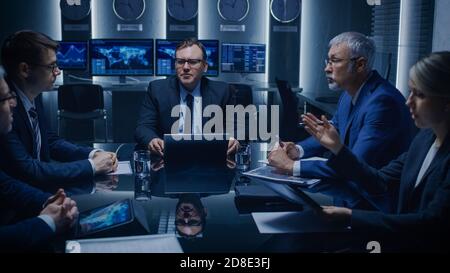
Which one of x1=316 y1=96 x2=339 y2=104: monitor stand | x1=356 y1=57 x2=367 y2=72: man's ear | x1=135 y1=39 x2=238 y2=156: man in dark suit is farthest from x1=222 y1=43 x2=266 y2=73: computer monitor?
x1=356 y1=57 x2=367 y2=72: man's ear

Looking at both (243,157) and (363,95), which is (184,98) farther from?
(363,95)

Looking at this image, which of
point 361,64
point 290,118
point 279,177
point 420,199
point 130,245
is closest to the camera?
point 130,245

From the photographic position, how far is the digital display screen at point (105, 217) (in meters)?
1.53

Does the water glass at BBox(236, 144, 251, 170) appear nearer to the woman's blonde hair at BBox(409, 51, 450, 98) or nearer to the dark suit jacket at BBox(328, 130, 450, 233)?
the dark suit jacket at BBox(328, 130, 450, 233)

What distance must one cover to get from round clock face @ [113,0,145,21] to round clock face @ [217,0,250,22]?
98 centimetres

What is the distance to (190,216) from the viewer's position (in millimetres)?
1670

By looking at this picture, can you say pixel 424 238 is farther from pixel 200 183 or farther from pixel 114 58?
pixel 114 58

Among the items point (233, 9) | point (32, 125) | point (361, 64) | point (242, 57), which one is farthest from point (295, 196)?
point (233, 9)

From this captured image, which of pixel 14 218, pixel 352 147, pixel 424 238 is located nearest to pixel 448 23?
Answer: pixel 352 147

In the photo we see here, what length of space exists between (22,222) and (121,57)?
4704 mm

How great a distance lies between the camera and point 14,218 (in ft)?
5.60

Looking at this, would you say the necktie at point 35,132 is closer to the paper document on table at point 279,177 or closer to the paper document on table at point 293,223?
the paper document on table at point 279,177

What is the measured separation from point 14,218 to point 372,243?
3.81 feet

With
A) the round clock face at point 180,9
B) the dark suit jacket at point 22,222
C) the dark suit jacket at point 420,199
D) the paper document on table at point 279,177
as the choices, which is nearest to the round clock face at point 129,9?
the round clock face at point 180,9
